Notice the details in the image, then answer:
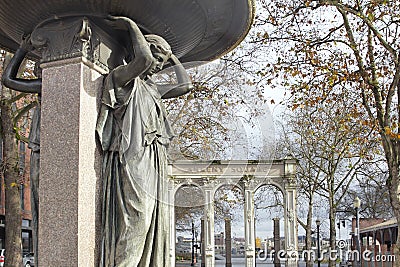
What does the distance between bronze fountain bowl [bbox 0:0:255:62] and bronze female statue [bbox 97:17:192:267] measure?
0.22 m

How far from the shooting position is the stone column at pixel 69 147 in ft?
15.3

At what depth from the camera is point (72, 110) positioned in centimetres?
480

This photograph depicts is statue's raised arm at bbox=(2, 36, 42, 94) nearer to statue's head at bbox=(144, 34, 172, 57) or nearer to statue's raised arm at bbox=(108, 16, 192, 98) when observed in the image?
statue's raised arm at bbox=(108, 16, 192, 98)

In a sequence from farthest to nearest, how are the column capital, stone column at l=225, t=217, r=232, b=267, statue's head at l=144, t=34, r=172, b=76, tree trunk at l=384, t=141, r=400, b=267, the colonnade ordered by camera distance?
1. stone column at l=225, t=217, r=232, b=267
2. the colonnade
3. tree trunk at l=384, t=141, r=400, b=267
4. statue's head at l=144, t=34, r=172, b=76
5. the column capital

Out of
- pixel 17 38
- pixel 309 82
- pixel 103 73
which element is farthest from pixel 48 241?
pixel 309 82

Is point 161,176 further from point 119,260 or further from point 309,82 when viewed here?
point 309,82

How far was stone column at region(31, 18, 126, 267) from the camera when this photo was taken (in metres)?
4.66

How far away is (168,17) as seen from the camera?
5453 millimetres

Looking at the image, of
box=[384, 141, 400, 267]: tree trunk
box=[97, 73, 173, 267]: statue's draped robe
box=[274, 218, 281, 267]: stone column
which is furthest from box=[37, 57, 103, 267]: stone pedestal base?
box=[274, 218, 281, 267]: stone column

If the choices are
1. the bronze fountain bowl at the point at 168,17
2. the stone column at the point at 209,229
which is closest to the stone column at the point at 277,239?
the stone column at the point at 209,229

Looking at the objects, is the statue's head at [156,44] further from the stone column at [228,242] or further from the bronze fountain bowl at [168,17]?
the stone column at [228,242]

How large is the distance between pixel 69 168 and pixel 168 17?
A: 177 cm

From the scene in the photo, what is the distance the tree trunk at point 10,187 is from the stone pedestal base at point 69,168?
12374mm

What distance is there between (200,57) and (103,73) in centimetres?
175
